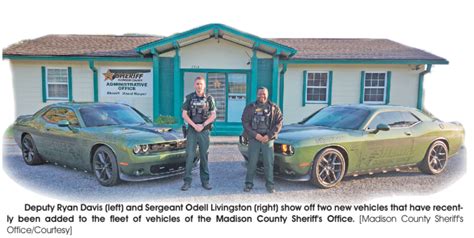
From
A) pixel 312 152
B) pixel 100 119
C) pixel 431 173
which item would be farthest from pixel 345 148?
pixel 100 119

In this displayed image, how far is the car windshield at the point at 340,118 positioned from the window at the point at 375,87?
5.89m

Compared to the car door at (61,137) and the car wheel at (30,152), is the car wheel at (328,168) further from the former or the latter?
the car wheel at (30,152)

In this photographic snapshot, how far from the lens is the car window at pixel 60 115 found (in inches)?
207

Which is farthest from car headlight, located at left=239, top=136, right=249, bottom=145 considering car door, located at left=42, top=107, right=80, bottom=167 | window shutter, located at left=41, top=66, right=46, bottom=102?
window shutter, located at left=41, top=66, right=46, bottom=102

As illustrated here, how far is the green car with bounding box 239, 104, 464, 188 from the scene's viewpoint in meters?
4.55

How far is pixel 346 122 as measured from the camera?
5234 mm

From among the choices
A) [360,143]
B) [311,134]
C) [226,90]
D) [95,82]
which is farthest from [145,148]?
[95,82]

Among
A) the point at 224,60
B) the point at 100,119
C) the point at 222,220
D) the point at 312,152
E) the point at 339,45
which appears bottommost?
the point at 222,220

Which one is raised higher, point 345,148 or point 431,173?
point 345,148

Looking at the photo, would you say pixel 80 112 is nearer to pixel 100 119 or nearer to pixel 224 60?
pixel 100 119

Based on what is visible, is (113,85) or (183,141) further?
(113,85)

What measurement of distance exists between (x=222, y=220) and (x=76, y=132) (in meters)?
3.11

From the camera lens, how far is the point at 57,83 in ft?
35.0

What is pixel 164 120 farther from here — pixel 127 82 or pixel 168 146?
pixel 168 146
